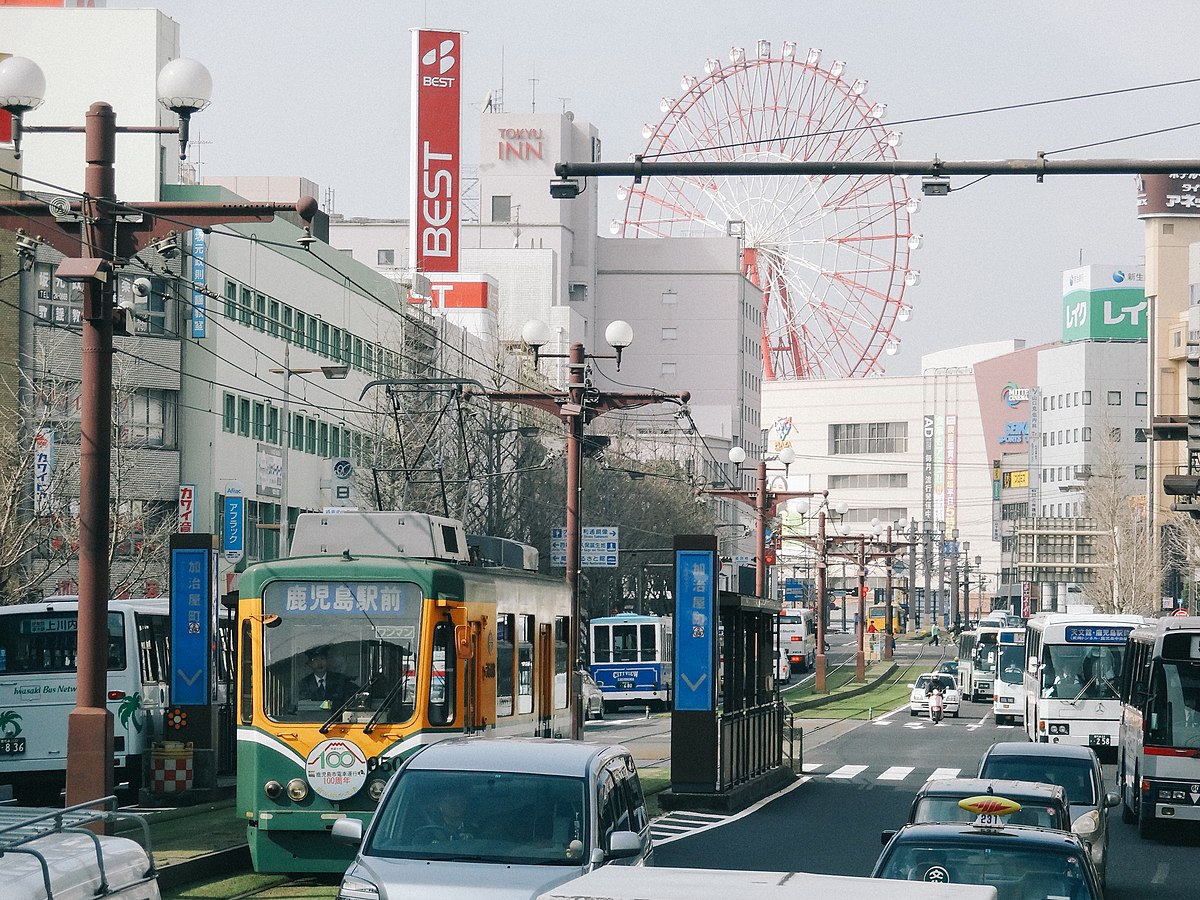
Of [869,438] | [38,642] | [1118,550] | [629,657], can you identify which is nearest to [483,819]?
[38,642]

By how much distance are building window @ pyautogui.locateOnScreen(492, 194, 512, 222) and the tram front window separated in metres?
116

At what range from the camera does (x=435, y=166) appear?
84062mm

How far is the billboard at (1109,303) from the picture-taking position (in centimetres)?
15150

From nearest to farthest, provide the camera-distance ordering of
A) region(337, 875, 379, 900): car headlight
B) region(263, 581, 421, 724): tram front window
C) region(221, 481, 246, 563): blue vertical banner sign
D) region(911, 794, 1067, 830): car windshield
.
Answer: region(337, 875, 379, 900): car headlight < region(911, 794, 1067, 830): car windshield < region(263, 581, 421, 724): tram front window < region(221, 481, 246, 563): blue vertical banner sign

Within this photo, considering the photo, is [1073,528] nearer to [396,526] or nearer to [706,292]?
[706,292]

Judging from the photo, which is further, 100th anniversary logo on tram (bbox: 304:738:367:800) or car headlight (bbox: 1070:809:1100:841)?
car headlight (bbox: 1070:809:1100:841)

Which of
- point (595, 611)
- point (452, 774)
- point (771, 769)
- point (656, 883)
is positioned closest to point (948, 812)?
point (452, 774)

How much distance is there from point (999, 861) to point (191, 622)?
15.3 metres

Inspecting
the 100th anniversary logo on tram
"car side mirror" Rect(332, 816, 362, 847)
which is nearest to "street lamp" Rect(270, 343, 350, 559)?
the 100th anniversary logo on tram

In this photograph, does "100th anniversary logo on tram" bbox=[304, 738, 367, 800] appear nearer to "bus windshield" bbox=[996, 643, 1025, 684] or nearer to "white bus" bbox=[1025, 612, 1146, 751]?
"white bus" bbox=[1025, 612, 1146, 751]

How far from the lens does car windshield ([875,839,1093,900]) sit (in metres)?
10.7

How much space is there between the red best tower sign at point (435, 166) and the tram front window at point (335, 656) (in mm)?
66105

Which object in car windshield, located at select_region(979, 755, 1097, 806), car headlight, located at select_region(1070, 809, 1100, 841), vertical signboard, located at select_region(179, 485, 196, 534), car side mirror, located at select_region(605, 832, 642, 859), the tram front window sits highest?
vertical signboard, located at select_region(179, 485, 196, 534)

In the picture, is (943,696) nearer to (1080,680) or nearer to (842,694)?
(842,694)
